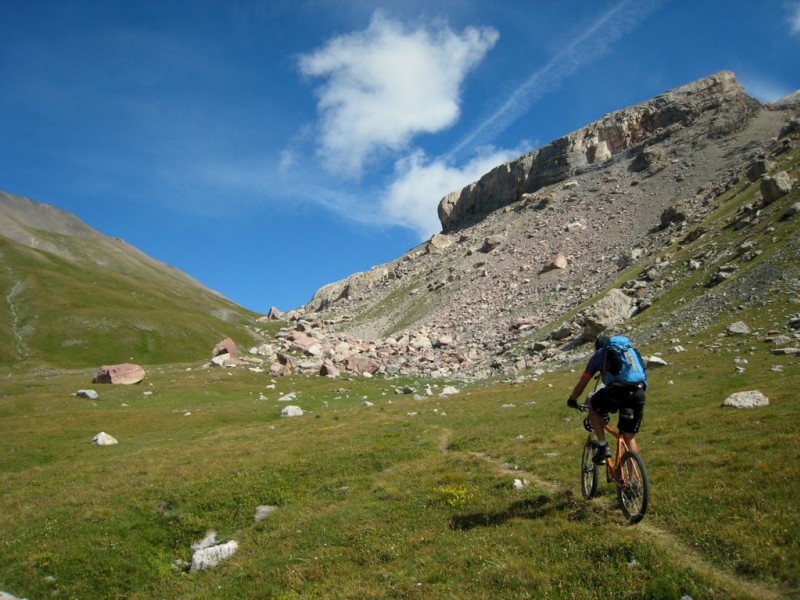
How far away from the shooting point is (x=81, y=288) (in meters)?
143

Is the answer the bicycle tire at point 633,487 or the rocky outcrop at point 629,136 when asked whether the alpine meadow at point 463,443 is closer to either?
the bicycle tire at point 633,487

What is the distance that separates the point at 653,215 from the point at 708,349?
7489cm

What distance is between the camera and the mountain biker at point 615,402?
38.7 feet

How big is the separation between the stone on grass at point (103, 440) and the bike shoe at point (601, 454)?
37.7 metres

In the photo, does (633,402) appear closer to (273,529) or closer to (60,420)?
(273,529)

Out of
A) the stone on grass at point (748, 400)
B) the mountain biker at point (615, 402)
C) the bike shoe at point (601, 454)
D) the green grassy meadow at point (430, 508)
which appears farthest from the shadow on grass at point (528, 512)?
the stone on grass at point (748, 400)

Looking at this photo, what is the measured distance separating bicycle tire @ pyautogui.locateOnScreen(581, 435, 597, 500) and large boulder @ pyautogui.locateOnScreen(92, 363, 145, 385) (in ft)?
222

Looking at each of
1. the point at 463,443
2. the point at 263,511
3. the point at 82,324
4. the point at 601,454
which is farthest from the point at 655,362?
the point at 82,324

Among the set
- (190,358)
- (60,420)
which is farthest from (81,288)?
(60,420)

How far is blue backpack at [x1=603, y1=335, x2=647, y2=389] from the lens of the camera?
1164 cm

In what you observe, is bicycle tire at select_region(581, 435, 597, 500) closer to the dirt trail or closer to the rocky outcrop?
the dirt trail

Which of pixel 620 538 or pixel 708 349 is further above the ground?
pixel 708 349

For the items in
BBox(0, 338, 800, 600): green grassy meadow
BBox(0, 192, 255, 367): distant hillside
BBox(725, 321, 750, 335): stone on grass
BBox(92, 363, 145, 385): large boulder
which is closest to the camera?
BBox(0, 338, 800, 600): green grassy meadow

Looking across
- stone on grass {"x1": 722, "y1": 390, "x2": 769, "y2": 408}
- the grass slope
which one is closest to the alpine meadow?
stone on grass {"x1": 722, "y1": 390, "x2": 769, "y2": 408}
